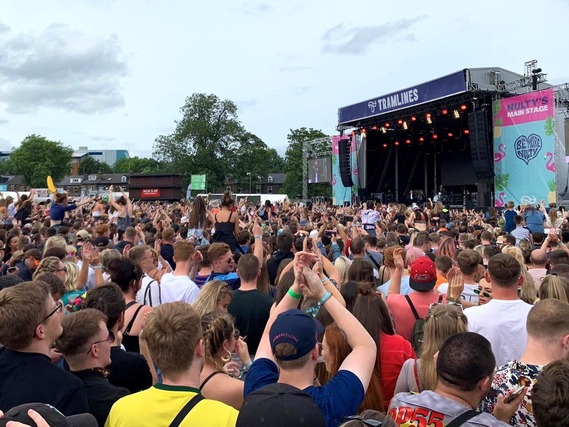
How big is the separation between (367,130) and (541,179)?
33.9 feet

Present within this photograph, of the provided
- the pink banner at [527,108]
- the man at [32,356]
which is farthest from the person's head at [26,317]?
the pink banner at [527,108]

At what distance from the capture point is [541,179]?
18.5 metres

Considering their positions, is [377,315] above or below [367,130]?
below

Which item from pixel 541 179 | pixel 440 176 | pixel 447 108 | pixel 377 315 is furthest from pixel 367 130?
pixel 377 315

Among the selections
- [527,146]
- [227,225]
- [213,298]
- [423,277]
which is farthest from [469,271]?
[527,146]

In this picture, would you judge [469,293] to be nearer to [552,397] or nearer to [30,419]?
[552,397]

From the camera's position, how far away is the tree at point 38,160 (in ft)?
259

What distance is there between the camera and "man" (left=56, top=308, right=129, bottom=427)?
2420 millimetres

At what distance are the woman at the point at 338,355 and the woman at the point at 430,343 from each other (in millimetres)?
276

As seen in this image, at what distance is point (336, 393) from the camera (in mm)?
2121

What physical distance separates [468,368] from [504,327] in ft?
4.69

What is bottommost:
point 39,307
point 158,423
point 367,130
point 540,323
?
point 158,423

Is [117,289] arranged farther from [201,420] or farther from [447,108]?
[447,108]

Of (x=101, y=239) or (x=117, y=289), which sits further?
(x=101, y=239)
